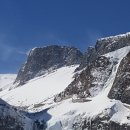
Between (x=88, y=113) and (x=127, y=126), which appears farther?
(x=88, y=113)

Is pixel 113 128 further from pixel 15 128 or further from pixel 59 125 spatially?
pixel 15 128

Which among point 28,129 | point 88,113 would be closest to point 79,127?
point 88,113

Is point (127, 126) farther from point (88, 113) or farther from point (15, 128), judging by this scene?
point (15, 128)

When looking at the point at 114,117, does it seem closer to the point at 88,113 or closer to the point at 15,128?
the point at 88,113

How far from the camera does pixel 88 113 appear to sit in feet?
644

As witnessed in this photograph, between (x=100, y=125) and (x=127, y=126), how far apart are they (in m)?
9.82

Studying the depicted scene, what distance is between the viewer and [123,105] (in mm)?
199500

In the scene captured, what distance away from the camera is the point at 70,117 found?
199 metres

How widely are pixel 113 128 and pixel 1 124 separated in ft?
125

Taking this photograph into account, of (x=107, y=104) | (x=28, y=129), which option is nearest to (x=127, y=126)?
(x=107, y=104)

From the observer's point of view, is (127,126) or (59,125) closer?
(127,126)

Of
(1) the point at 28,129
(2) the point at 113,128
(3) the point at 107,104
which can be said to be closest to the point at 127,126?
(2) the point at 113,128

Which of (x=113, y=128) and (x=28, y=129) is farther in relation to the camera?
(x=28, y=129)

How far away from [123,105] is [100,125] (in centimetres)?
1469
